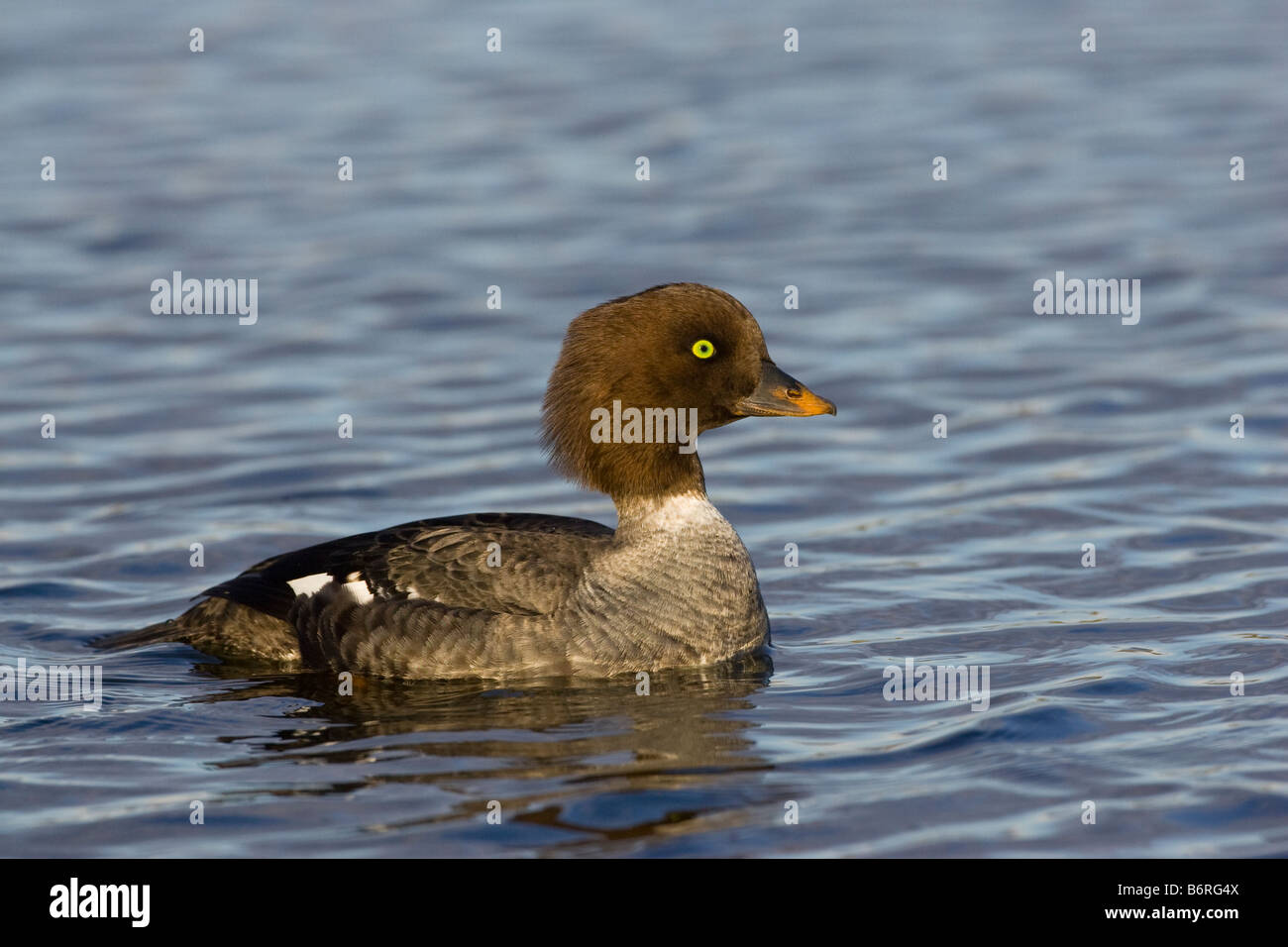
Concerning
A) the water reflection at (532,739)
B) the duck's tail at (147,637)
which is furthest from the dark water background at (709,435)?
the duck's tail at (147,637)

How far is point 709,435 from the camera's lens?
547 inches

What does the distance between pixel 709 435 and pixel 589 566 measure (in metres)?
4.39

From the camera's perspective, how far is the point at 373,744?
8.63 m

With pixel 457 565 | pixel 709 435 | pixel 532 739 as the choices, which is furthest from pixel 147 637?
pixel 709 435

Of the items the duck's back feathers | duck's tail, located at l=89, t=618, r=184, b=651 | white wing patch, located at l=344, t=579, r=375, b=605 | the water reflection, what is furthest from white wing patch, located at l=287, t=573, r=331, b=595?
A: duck's tail, located at l=89, t=618, r=184, b=651

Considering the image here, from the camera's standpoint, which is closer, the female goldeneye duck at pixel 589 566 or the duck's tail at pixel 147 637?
the female goldeneye duck at pixel 589 566

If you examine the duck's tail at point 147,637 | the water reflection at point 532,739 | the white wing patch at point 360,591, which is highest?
the white wing patch at point 360,591

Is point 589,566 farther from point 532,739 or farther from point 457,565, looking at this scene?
point 532,739

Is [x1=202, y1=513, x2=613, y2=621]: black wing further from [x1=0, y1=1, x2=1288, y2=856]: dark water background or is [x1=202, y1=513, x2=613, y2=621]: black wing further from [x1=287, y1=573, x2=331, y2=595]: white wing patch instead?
[x1=0, y1=1, x2=1288, y2=856]: dark water background

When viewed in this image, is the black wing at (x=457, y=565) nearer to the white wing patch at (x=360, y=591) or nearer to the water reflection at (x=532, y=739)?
the white wing patch at (x=360, y=591)

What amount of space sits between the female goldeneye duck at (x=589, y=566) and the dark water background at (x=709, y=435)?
26 cm

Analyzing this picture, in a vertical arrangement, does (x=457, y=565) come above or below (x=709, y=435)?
below

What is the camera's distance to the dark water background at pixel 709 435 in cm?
813
